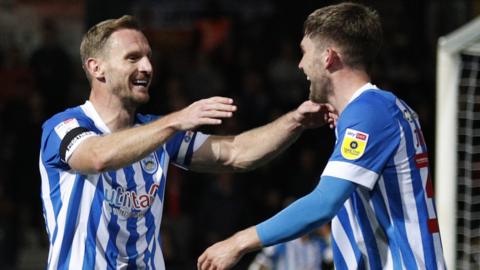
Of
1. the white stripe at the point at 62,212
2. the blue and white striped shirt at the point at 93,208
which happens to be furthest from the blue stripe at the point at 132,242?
the white stripe at the point at 62,212

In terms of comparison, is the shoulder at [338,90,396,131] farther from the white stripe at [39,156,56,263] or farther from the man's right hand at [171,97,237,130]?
the white stripe at [39,156,56,263]

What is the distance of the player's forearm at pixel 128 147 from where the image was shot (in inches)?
183

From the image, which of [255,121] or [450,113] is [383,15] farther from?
[450,113]

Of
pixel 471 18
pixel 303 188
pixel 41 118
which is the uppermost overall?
pixel 471 18

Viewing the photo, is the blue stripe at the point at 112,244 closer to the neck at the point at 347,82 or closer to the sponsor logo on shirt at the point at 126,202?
the sponsor logo on shirt at the point at 126,202

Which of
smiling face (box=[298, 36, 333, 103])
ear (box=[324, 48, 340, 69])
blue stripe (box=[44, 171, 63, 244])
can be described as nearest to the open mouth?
blue stripe (box=[44, 171, 63, 244])

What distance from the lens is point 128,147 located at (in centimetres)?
466

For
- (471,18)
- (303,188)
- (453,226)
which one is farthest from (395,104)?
(471,18)

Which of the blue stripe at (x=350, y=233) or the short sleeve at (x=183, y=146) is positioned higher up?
the short sleeve at (x=183, y=146)

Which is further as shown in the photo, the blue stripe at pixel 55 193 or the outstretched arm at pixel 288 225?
the blue stripe at pixel 55 193

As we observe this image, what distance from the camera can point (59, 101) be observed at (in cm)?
1162

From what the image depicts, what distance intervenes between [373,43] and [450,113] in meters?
3.17

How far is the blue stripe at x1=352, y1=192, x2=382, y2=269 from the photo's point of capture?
460 centimetres

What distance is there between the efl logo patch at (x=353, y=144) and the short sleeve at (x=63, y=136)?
1.16m
